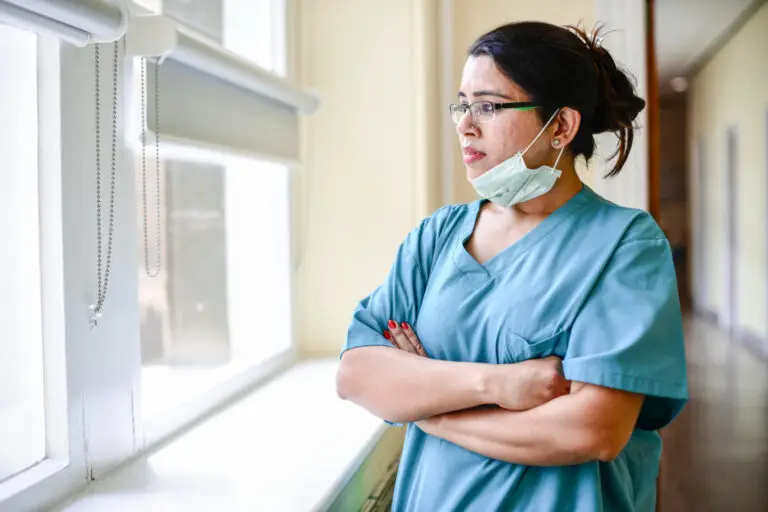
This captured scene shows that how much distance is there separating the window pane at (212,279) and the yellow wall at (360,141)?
0.09m

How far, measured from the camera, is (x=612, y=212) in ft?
3.86

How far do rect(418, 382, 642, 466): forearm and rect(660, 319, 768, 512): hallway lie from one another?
235 centimetres

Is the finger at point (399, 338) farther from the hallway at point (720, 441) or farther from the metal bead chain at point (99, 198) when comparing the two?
the hallway at point (720, 441)

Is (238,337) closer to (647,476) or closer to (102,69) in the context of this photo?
(102,69)

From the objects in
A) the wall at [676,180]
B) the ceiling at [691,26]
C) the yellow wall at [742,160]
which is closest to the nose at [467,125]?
the ceiling at [691,26]

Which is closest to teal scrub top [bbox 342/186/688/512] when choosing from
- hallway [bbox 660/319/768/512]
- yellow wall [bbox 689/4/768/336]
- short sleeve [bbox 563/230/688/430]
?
short sleeve [bbox 563/230/688/430]

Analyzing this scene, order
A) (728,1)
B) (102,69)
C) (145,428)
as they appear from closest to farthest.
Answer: (102,69) < (145,428) < (728,1)

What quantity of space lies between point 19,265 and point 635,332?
40.9 inches

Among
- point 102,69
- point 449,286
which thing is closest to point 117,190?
point 102,69

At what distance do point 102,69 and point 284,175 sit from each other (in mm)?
1115

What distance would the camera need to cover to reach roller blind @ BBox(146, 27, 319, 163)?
1.64 metres

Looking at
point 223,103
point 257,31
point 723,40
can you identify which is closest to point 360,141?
point 257,31

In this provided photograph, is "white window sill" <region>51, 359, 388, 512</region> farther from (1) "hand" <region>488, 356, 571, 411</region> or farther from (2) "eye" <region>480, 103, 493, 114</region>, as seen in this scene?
(2) "eye" <region>480, 103, 493, 114</region>

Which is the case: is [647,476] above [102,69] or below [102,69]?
below
